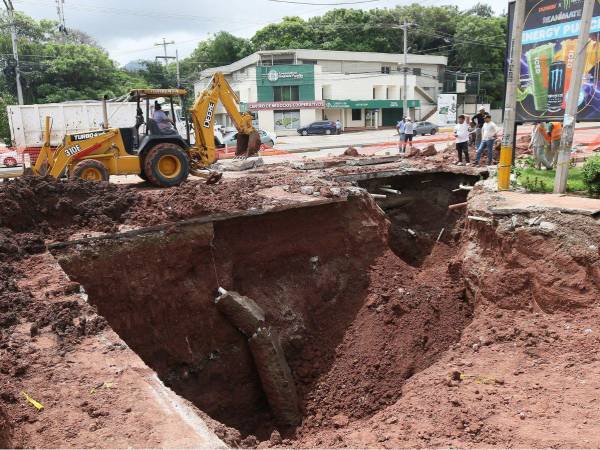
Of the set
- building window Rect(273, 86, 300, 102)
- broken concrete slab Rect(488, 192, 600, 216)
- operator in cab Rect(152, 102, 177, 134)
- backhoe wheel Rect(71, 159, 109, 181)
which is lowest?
broken concrete slab Rect(488, 192, 600, 216)

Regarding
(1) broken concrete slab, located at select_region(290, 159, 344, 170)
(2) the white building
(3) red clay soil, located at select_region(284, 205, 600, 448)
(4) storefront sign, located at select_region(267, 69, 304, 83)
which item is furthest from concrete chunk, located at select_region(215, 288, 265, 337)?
(4) storefront sign, located at select_region(267, 69, 304, 83)

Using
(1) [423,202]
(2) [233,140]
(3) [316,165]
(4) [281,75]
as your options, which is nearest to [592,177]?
(1) [423,202]

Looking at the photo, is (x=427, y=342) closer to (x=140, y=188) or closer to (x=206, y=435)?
(x=206, y=435)

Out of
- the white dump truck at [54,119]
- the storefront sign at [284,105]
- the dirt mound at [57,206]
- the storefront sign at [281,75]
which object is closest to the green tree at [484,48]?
the storefront sign at [284,105]

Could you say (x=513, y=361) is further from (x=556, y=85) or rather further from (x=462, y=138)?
(x=462, y=138)

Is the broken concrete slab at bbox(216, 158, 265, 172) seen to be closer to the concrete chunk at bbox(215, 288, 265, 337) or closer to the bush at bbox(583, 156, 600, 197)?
the concrete chunk at bbox(215, 288, 265, 337)

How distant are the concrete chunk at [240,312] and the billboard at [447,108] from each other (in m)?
42.7

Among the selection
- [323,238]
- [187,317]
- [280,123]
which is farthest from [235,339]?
[280,123]

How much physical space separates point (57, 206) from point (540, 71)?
975 cm

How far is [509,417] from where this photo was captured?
518 cm

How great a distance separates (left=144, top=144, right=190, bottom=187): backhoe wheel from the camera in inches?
444

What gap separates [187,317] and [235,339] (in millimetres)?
920

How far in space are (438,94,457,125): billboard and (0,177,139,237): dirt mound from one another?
42.9 metres

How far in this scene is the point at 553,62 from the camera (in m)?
10.4
